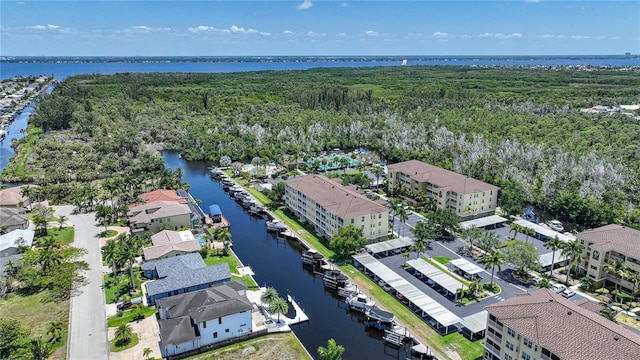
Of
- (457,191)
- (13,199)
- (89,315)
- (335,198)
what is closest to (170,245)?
(89,315)

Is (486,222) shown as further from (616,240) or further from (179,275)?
(179,275)

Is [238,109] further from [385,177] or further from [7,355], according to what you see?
[7,355]

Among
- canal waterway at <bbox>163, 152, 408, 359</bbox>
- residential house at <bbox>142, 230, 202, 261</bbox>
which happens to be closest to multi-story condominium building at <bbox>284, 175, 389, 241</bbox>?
canal waterway at <bbox>163, 152, 408, 359</bbox>

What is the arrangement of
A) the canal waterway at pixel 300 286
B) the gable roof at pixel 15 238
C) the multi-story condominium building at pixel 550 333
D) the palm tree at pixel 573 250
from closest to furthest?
1. the multi-story condominium building at pixel 550 333
2. the canal waterway at pixel 300 286
3. the palm tree at pixel 573 250
4. the gable roof at pixel 15 238

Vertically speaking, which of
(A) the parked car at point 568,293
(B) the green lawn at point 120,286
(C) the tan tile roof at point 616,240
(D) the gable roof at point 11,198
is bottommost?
(B) the green lawn at point 120,286

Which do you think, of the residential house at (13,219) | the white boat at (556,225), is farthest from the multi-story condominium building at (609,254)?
the residential house at (13,219)

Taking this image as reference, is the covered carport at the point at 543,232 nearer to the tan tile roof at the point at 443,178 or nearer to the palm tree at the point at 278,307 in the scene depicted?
the tan tile roof at the point at 443,178
